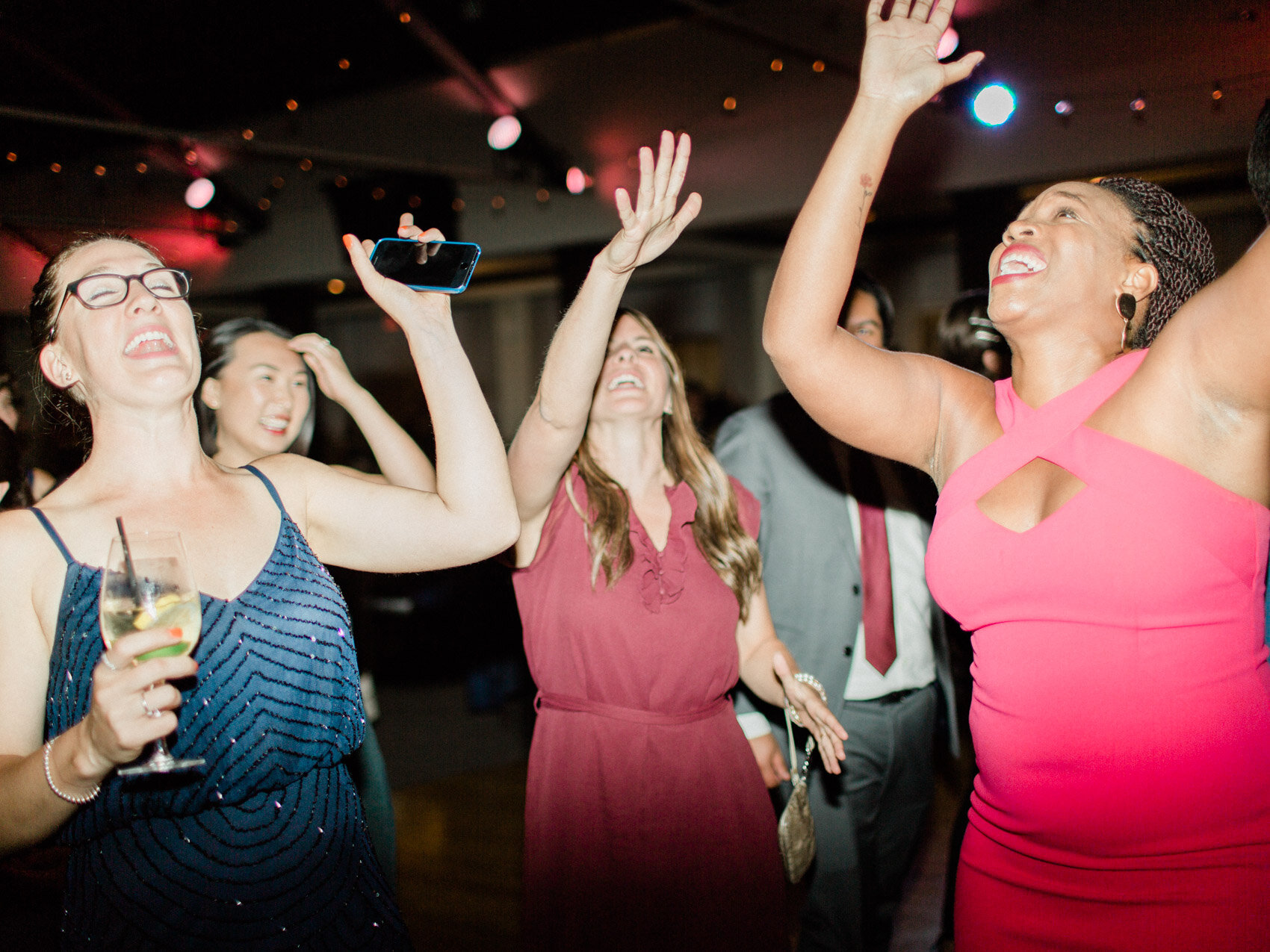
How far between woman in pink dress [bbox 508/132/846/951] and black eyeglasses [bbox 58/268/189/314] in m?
0.63

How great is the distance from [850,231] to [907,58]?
0.76ft

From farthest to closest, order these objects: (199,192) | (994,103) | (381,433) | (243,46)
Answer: (199,192)
(243,46)
(994,103)
(381,433)

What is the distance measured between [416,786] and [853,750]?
2631 millimetres

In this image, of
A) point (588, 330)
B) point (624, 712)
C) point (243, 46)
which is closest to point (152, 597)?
point (588, 330)

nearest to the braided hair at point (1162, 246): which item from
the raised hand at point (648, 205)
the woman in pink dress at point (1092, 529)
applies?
the woman in pink dress at point (1092, 529)

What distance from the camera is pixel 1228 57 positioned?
4.41 m

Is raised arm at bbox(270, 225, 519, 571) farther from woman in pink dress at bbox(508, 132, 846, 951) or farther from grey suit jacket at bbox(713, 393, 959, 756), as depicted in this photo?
grey suit jacket at bbox(713, 393, 959, 756)

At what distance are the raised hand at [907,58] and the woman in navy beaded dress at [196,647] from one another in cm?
70

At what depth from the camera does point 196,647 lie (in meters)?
1.25

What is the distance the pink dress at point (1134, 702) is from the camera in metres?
1.15

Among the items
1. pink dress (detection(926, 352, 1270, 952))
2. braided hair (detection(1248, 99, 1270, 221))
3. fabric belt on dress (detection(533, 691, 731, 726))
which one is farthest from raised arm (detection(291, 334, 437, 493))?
braided hair (detection(1248, 99, 1270, 221))

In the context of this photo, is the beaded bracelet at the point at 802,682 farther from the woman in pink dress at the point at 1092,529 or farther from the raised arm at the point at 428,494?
the raised arm at the point at 428,494

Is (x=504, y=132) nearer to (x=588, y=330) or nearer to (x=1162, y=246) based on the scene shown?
(x=588, y=330)

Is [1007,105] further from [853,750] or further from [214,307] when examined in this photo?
[214,307]
